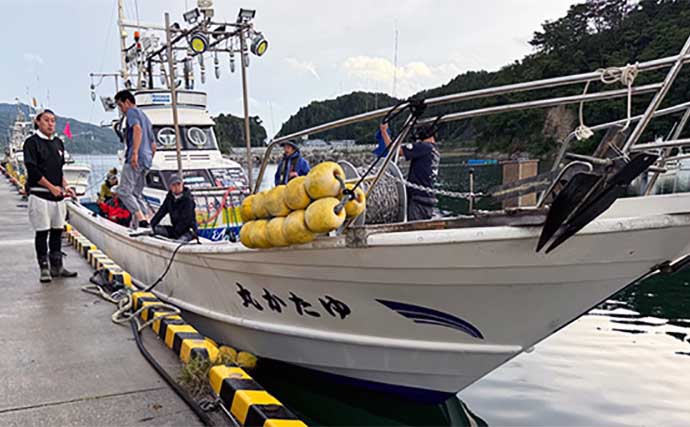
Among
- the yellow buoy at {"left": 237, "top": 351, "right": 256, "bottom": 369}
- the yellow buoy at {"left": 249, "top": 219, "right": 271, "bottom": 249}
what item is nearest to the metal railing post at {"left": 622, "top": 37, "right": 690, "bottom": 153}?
the yellow buoy at {"left": 249, "top": 219, "right": 271, "bottom": 249}

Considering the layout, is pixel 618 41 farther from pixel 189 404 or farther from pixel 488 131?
pixel 189 404

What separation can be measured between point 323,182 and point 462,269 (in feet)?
3.45

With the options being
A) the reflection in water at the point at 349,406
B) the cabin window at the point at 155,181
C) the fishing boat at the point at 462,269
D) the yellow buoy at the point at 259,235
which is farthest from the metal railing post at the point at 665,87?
the cabin window at the point at 155,181

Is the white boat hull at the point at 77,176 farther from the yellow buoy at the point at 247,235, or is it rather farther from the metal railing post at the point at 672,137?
the metal railing post at the point at 672,137

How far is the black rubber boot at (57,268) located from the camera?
657cm

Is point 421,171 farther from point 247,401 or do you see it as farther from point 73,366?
point 73,366

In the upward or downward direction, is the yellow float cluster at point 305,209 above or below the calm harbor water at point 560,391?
above

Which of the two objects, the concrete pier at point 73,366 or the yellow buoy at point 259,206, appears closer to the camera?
the concrete pier at point 73,366

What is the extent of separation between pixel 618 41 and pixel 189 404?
60202 millimetres

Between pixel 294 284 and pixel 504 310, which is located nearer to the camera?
pixel 504 310

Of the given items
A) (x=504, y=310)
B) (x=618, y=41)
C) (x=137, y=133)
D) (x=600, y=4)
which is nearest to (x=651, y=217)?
(x=504, y=310)

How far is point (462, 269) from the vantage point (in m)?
3.39

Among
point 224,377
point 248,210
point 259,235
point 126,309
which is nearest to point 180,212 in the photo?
point 126,309

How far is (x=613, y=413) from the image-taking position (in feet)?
15.9
